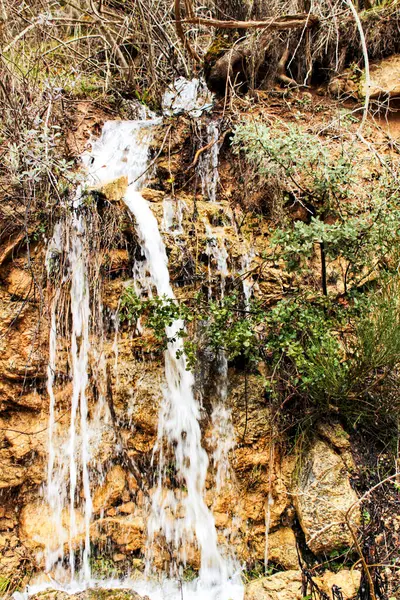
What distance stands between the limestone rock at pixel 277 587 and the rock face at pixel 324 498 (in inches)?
9.5

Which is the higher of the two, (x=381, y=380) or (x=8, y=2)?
(x=8, y=2)

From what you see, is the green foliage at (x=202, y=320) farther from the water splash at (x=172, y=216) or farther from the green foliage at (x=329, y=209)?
the water splash at (x=172, y=216)

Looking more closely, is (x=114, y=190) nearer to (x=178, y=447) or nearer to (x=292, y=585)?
(x=178, y=447)

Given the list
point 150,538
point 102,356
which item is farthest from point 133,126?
point 150,538

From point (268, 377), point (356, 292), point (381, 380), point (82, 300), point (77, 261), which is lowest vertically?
point (381, 380)

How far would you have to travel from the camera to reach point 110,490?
3.37 m

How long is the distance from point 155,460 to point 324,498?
1.28 metres

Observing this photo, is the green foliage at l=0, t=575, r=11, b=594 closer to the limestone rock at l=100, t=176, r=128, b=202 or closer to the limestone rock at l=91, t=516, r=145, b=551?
the limestone rock at l=91, t=516, r=145, b=551

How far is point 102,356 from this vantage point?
360cm

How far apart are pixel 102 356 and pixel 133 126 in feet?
9.23

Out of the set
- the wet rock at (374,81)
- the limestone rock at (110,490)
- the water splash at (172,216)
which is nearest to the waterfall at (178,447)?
the water splash at (172,216)

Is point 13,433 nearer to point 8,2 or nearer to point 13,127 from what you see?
point 13,127

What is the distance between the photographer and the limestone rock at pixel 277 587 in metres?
2.66

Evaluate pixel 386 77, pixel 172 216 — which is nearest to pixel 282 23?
pixel 386 77
